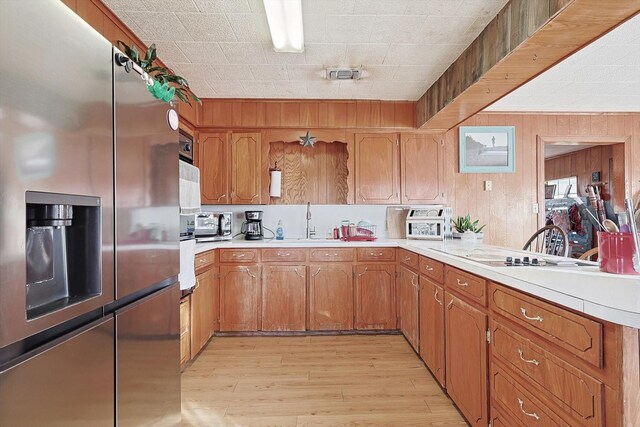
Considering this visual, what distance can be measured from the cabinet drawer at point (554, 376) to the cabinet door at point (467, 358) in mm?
158

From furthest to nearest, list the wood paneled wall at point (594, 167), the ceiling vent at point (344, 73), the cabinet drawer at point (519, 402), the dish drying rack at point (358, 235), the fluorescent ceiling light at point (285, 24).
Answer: the wood paneled wall at point (594, 167)
the dish drying rack at point (358, 235)
the ceiling vent at point (344, 73)
the fluorescent ceiling light at point (285, 24)
the cabinet drawer at point (519, 402)

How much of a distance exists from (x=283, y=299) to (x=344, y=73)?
212 centimetres

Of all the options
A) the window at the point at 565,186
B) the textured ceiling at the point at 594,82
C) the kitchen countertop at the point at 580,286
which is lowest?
the kitchen countertop at the point at 580,286

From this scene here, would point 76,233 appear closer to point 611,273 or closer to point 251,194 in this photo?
point 611,273

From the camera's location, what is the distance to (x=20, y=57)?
2.13 feet

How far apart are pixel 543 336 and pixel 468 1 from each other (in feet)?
5.89

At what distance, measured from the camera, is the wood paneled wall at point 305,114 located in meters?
3.66

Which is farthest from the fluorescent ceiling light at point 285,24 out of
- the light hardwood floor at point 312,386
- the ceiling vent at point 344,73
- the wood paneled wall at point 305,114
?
the light hardwood floor at point 312,386

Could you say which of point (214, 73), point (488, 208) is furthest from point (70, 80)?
point (488, 208)

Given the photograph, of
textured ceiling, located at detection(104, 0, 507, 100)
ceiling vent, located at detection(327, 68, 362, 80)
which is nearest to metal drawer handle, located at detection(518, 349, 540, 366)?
textured ceiling, located at detection(104, 0, 507, 100)

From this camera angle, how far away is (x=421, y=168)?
378 centimetres

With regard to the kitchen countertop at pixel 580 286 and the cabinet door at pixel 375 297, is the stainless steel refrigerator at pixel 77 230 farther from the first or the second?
the cabinet door at pixel 375 297

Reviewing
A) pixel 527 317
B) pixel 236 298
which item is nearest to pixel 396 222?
pixel 236 298

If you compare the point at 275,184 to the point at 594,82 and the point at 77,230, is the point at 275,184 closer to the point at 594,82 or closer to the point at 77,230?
the point at 77,230
